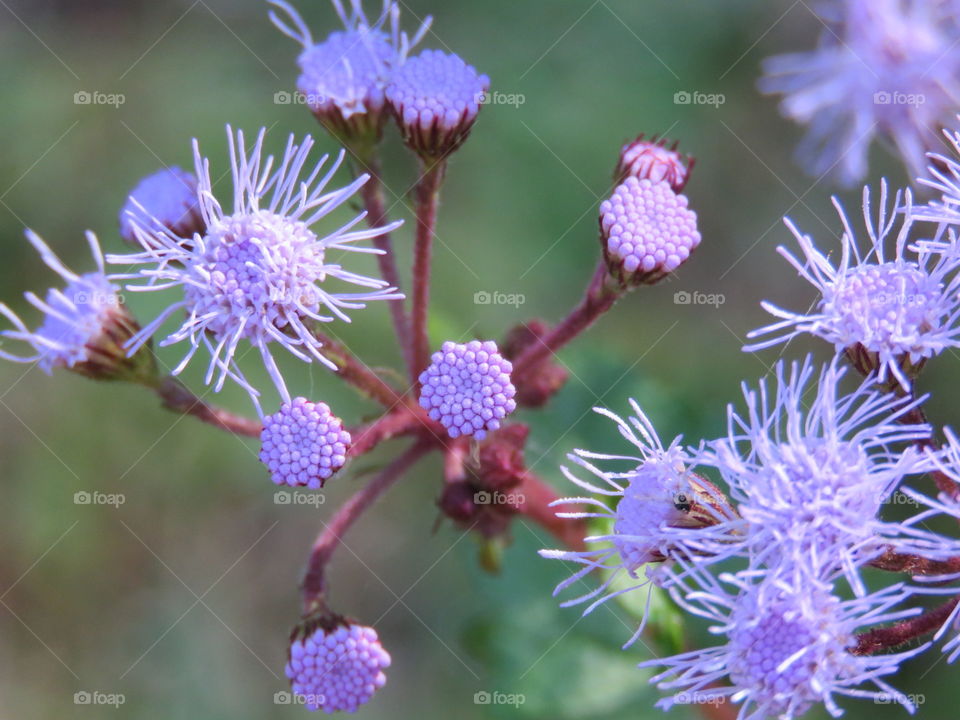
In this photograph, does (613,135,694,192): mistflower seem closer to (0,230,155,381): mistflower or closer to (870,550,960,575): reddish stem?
(870,550,960,575): reddish stem

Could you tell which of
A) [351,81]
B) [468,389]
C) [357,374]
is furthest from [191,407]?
[351,81]

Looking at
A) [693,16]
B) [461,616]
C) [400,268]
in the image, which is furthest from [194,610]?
[693,16]

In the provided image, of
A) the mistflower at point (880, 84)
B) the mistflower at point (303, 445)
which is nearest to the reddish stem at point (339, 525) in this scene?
the mistflower at point (303, 445)

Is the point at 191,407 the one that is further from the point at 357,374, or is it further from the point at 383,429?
the point at 383,429

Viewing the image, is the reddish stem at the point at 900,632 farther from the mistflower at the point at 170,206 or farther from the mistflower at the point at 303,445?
the mistflower at the point at 170,206

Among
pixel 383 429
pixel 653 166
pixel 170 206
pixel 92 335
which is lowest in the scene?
pixel 92 335
